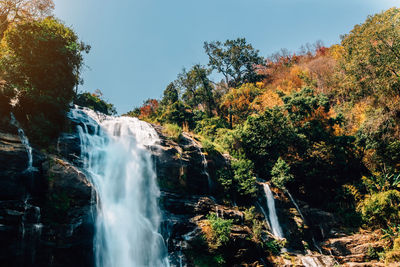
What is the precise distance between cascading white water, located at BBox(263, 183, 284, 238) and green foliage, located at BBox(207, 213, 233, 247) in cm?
437

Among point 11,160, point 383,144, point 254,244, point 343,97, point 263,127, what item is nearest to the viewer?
point 11,160

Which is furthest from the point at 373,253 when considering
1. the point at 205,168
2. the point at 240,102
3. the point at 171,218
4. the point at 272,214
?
the point at 240,102

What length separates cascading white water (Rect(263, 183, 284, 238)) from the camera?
15742 millimetres

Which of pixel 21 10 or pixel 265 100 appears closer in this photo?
pixel 21 10

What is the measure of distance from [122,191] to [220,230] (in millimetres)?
5403

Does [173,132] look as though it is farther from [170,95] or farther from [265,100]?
[170,95]

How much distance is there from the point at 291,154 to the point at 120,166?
14.9m

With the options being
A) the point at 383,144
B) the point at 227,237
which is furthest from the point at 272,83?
Answer: the point at 227,237

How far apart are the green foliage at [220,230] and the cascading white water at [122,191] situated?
2.59 metres

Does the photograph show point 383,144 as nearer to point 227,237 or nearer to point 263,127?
point 263,127

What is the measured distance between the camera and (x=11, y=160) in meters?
9.09

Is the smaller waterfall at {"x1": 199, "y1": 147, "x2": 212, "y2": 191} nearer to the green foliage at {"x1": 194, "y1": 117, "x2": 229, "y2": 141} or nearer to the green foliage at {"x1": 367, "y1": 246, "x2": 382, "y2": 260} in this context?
the green foliage at {"x1": 194, "y1": 117, "x2": 229, "y2": 141}

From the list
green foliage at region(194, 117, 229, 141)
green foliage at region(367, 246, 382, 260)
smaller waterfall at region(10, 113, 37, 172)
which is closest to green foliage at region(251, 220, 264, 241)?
green foliage at region(367, 246, 382, 260)

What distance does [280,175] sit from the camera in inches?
720
